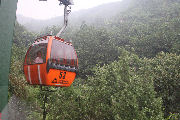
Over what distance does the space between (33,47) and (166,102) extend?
14547 millimetres

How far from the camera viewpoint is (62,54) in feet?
19.6

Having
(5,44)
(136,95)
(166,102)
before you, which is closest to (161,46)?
(166,102)

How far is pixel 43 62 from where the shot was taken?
5.39 metres

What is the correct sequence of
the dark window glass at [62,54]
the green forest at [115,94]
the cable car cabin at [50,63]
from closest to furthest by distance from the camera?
1. the cable car cabin at [50,63]
2. the dark window glass at [62,54]
3. the green forest at [115,94]

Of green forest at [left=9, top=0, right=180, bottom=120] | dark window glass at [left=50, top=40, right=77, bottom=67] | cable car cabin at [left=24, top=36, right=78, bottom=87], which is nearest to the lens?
cable car cabin at [left=24, top=36, right=78, bottom=87]

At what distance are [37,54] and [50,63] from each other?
0.94 meters

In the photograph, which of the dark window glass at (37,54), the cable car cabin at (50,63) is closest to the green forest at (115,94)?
the cable car cabin at (50,63)

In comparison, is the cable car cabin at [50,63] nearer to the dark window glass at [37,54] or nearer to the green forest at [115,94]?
the dark window glass at [37,54]

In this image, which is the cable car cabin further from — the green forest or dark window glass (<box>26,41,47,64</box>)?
the green forest

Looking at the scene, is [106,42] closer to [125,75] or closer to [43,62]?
[125,75]

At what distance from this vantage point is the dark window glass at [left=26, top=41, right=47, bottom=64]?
18.4ft

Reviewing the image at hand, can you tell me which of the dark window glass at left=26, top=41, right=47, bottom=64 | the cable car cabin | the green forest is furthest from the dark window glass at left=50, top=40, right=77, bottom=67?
the green forest

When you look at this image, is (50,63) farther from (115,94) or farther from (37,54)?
(115,94)

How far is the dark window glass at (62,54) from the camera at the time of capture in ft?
18.4
